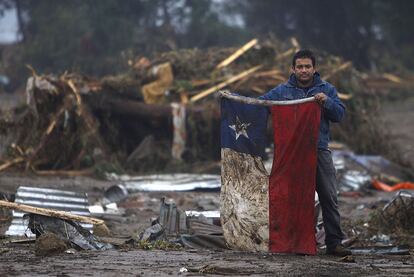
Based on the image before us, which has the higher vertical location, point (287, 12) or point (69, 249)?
point (287, 12)

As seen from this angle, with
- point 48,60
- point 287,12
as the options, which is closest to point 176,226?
point 48,60

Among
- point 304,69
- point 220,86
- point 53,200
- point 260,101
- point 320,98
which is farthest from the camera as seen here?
point 220,86

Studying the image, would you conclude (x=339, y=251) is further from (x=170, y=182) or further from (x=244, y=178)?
(x=170, y=182)

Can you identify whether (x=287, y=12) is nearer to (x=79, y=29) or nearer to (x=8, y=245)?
(x=79, y=29)

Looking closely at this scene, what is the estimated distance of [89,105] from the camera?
16328 mm

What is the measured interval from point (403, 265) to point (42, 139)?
9.43 meters

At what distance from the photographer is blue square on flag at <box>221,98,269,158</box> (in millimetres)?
7812

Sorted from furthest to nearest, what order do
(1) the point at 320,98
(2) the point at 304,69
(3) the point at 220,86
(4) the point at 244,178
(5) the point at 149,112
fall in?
(3) the point at 220,86 < (5) the point at 149,112 < (4) the point at 244,178 < (2) the point at 304,69 < (1) the point at 320,98

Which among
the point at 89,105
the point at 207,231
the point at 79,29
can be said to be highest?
the point at 79,29

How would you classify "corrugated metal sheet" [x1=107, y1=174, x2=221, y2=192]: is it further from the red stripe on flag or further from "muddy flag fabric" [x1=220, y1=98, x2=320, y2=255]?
the red stripe on flag

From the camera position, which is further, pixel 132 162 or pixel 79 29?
pixel 79 29

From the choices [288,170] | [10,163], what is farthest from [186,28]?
[288,170]

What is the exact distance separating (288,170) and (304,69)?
0.88m

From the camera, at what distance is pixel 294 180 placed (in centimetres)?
761
